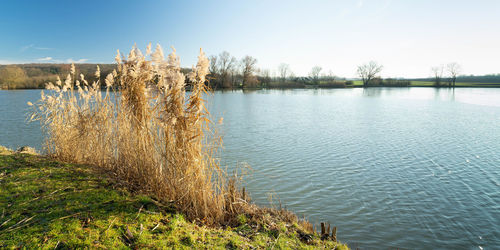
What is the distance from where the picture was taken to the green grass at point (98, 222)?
110 inches

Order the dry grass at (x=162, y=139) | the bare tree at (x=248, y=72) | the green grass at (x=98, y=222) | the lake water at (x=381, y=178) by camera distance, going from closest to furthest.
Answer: the green grass at (x=98, y=222), the dry grass at (x=162, y=139), the lake water at (x=381, y=178), the bare tree at (x=248, y=72)

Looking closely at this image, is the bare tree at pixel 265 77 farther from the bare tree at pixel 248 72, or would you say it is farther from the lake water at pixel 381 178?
the lake water at pixel 381 178

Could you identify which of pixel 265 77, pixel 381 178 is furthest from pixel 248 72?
pixel 381 178

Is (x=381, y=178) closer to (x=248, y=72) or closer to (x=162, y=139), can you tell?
(x=162, y=139)

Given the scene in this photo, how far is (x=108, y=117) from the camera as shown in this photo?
18.4ft

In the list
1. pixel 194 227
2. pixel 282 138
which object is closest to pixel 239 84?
pixel 282 138

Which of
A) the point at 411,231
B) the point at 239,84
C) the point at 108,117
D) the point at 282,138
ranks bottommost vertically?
the point at 411,231

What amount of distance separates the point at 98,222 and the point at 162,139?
158 cm

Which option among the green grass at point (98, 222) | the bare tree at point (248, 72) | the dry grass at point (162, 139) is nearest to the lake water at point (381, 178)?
the dry grass at point (162, 139)

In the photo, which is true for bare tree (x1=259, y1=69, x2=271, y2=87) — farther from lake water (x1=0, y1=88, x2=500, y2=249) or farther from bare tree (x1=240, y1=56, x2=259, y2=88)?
lake water (x1=0, y1=88, x2=500, y2=249)

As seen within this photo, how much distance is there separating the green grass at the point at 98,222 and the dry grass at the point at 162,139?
0.34 metres

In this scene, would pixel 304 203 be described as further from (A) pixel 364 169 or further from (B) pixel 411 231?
(A) pixel 364 169

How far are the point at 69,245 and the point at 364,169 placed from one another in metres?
8.61

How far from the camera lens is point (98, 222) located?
10.2 ft
